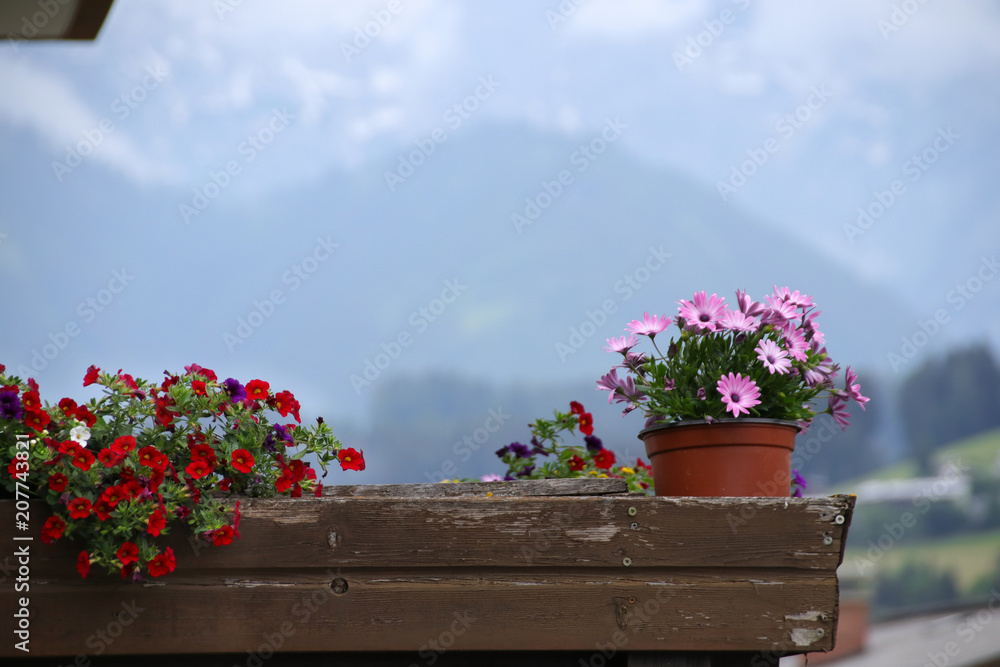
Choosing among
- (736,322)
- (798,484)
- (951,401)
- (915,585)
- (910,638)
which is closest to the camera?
(736,322)

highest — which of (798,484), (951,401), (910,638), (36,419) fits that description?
(951,401)

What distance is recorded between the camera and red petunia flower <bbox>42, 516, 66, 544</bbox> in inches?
58.9

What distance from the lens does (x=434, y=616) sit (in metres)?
1.56

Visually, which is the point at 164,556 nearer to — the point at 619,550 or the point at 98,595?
the point at 98,595

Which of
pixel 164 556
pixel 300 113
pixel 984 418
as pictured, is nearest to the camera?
pixel 164 556

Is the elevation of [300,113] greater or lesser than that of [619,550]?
greater

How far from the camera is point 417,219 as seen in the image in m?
78.1

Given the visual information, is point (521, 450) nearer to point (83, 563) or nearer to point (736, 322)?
point (736, 322)

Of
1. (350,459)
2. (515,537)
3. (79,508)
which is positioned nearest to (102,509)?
(79,508)

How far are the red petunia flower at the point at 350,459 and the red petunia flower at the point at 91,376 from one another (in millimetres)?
526

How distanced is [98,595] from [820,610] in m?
1.40

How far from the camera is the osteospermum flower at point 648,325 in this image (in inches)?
73.5

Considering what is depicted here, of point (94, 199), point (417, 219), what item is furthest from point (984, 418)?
point (417, 219)

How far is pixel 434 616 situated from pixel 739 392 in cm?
78
